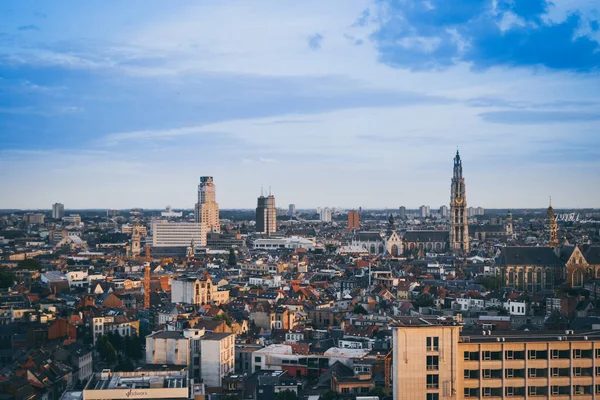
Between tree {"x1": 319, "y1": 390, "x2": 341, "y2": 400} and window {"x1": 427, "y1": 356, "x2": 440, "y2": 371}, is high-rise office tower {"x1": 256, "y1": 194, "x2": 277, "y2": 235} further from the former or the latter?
window {"x1": 427, "y1": 356, "x2": 440, "y2": 371}

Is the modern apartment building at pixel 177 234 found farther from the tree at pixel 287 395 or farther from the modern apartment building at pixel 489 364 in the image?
the modern apartment building at pixel 489 364

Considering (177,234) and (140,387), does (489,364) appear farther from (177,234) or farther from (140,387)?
(177,234)

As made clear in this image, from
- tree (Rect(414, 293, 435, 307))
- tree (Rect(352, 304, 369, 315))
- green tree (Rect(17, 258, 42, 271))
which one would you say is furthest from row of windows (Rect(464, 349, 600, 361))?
green tree (Rect(17, 258, 42, 271))

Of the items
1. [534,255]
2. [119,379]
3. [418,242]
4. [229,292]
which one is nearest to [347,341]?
[119,379]

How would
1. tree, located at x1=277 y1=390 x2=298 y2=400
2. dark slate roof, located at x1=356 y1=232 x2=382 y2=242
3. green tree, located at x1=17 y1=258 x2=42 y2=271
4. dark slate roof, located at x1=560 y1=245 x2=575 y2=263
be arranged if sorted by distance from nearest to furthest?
tree, located at x1=277 y1=390 x2=298 y2=400, dark slate roof, located at x1=560 y1=245 x2=575 y2=263, green tree, located at x1=17 y1=258 x2=42 y2=271, dark slate roof, located at x1=356 y1=232 x2=382 y2=242

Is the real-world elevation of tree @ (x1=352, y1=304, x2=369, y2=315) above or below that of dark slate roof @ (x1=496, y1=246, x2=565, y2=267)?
below

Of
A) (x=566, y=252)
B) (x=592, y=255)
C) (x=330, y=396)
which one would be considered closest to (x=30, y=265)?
(x=566, y=252)

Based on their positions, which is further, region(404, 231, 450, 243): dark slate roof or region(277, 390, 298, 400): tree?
region(404, 231, 450, 243): dark slate roof

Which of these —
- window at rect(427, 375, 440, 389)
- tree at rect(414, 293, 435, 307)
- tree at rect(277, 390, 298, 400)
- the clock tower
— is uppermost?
the clock tower

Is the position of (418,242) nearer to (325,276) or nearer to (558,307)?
(325,276)
